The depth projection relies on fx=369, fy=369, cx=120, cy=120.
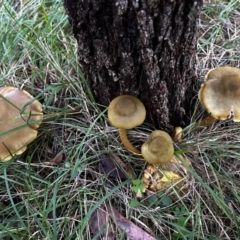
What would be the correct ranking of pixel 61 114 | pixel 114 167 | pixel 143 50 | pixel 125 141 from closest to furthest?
pixel 143 50 → pixel 125 141 → pixel 114 167 → pixel 61 114

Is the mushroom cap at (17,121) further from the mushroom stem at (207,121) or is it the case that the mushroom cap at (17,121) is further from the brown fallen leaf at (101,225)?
the mushroom stem at (207,121)

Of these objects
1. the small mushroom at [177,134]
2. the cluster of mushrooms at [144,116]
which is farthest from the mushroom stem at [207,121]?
the small mushroom at [177,134]

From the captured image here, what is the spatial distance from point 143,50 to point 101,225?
917 mm

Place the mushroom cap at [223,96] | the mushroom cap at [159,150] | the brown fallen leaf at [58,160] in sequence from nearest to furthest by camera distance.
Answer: the mushroom cap at [159,150], the mushroom cap at [223,96], the brown fallen leaf at [58,160]

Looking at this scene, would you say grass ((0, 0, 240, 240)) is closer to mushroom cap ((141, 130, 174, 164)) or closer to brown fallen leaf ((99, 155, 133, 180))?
brown fallen leaf ((99, 155, 133, 180))

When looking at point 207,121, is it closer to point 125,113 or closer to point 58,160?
point 125,113

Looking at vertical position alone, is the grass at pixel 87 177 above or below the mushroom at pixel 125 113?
below

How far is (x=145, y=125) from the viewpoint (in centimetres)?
205

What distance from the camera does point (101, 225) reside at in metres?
1.91

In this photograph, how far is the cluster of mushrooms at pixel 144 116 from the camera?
1703mm

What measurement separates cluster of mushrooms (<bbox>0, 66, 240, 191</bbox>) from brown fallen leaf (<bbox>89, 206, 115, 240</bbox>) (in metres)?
0.27

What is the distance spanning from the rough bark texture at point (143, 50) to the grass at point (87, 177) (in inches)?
6.7

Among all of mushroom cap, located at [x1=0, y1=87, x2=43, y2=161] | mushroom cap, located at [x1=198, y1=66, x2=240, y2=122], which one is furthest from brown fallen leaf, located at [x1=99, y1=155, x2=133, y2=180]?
mushroom cap, located at [x1=198, y1=66, x2=240, y2=122]

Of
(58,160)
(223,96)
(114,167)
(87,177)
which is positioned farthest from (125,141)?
(223,96)
